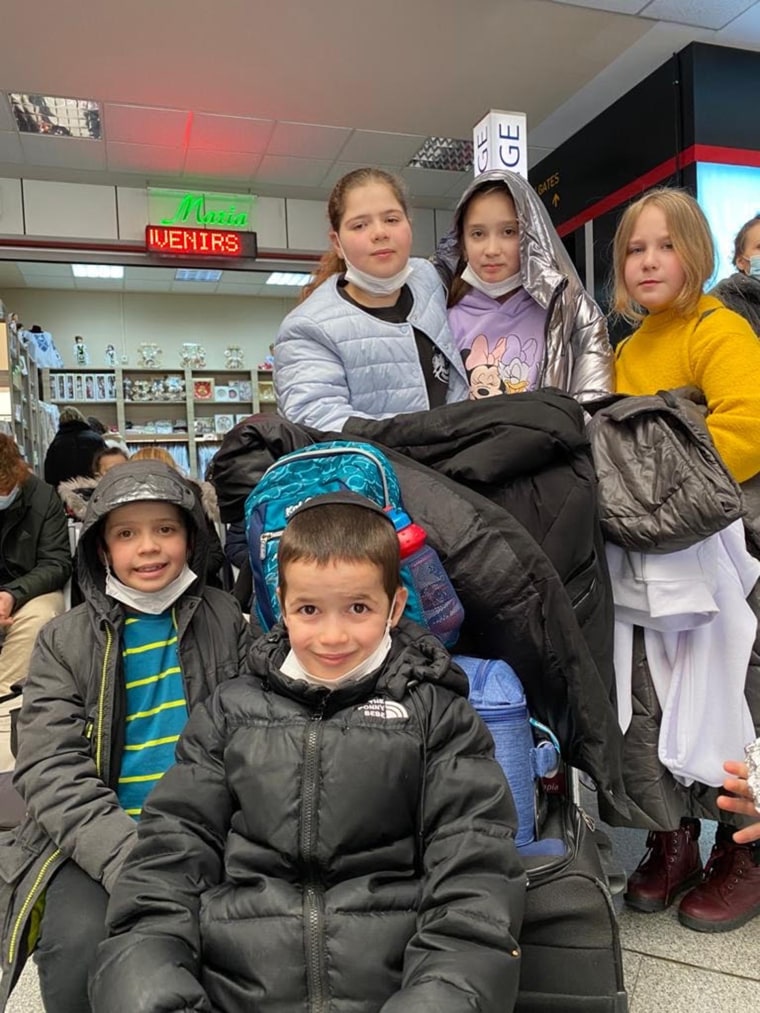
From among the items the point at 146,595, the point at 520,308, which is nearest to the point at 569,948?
the point at 146,595

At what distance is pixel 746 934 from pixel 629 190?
4.86 m

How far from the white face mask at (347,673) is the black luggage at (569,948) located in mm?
380

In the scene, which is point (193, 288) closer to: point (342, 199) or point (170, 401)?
point (170, 401)

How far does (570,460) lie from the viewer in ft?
4.93

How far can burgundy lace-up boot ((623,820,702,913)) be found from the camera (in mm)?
1782

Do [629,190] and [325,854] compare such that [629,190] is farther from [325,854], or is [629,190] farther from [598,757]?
[325,854]

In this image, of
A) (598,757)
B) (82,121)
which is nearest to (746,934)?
(598,757)

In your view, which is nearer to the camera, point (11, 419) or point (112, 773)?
point (112, 773)

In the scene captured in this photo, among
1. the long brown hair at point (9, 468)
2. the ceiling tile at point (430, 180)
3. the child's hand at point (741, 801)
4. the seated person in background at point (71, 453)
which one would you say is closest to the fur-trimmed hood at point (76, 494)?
the long brown hair at point (9, 468)

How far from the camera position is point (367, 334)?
70.2 inches

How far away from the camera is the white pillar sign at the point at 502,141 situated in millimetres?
3303

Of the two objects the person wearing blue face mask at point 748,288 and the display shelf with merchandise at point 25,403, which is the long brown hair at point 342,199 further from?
the display shelf with merchandise at point 25,403

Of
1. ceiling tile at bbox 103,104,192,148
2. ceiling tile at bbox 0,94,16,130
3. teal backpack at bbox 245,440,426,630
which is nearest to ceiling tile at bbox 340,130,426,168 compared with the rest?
ceiling tile at bbox 103,104,192,148

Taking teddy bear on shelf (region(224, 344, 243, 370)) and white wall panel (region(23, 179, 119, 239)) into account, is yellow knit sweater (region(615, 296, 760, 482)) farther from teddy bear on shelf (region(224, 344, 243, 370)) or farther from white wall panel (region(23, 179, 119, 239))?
teddy bear on shelf (region(224, 344, 243, 370))
